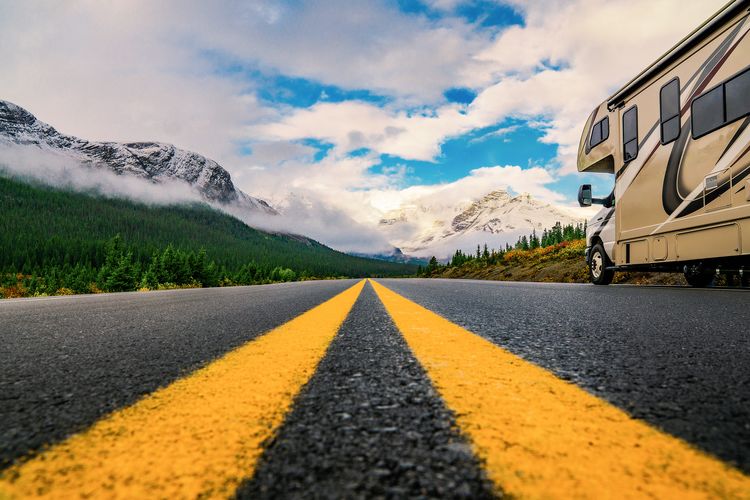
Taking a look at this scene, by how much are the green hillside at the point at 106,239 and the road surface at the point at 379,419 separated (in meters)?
39.5

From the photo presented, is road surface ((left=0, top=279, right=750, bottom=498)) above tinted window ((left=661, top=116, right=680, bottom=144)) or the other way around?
the other way around

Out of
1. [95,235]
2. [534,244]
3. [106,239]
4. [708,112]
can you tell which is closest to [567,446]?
[708,112]

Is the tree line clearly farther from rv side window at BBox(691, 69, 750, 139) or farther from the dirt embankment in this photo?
rv side window at BBox(691, 69, 750, 139)

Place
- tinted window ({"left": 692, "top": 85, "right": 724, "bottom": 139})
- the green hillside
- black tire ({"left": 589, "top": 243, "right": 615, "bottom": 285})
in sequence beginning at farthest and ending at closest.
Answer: the green hillside, black tire ({"left": 589, "top": 243, "right": 615, "bottom": 285}), tinted window ({"left": 692, "top": 85, "right": 724, "bottom": 139})

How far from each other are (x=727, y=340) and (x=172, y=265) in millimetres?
29186

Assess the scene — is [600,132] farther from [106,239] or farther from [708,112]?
[106,239]

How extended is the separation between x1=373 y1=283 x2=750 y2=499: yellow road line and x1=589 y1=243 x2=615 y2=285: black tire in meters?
8.51

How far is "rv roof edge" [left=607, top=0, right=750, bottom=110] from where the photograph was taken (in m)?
5.47

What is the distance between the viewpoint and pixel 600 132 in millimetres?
8508

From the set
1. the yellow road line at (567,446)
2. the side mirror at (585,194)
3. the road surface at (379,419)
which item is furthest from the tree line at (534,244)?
the yellow road line at (567,446)

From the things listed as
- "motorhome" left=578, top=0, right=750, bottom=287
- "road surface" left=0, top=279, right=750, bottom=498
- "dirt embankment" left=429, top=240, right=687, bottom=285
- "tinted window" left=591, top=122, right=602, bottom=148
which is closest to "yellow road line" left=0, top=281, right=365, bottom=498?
"road surface" left=0, top=279, right=750, bottom=498

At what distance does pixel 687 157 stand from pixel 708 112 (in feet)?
2.15

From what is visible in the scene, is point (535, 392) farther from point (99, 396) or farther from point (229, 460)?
point (99, 396)

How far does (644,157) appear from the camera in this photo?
7.12 m
